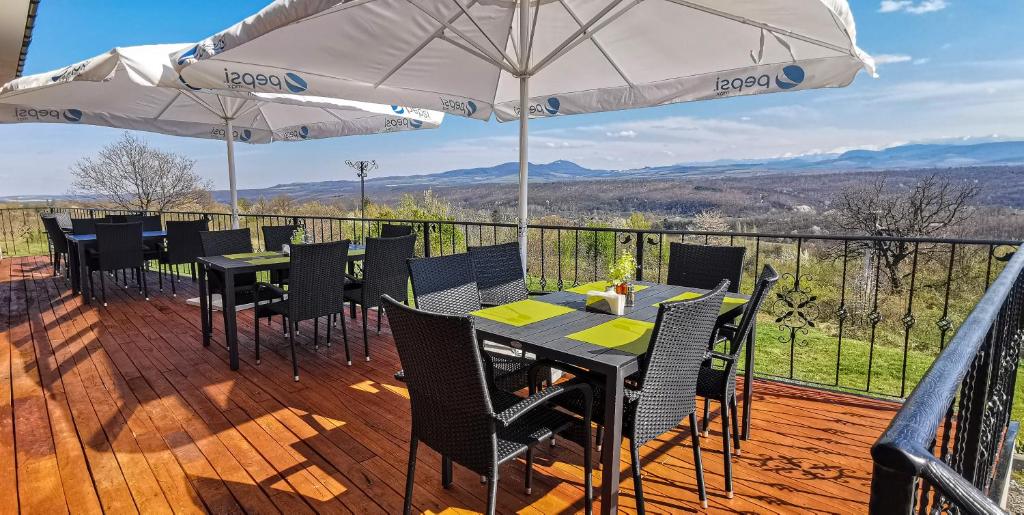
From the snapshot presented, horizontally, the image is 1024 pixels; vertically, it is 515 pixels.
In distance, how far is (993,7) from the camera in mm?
29109

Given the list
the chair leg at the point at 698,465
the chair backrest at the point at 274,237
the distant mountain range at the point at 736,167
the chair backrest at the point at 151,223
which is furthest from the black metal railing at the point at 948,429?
the distant mountain range at the point at 736,167

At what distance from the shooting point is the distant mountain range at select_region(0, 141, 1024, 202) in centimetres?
2475

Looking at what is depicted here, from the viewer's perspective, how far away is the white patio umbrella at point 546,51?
116 inches

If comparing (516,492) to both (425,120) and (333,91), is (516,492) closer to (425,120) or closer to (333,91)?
(333,91)

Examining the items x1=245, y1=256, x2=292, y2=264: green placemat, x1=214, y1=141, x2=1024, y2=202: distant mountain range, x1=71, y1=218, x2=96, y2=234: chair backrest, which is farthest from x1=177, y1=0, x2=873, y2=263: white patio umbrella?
x1=214, y1=141, x2=1024, y2=202: distant mountain range

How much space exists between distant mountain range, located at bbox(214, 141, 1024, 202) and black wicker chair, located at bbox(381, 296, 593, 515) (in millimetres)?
15156

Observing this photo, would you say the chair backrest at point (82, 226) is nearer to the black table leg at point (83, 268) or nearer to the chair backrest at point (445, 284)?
the black table leg at point (83, 268)

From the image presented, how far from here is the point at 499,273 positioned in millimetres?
3264

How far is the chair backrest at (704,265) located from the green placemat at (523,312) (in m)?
1.29

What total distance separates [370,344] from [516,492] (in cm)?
253

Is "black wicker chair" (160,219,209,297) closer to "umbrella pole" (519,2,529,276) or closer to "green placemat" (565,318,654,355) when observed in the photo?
"umbrella pole" (519,2,529,276)

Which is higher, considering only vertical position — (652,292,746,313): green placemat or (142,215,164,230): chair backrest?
(142,215,164,230): chair backrest

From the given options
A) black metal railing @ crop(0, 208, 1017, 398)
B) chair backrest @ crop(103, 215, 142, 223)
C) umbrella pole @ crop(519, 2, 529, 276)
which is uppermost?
umbrella pole @ crop(519, 2, 529, 276)

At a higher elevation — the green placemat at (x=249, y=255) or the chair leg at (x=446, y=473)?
the green placemat at (x=249, y=255)
